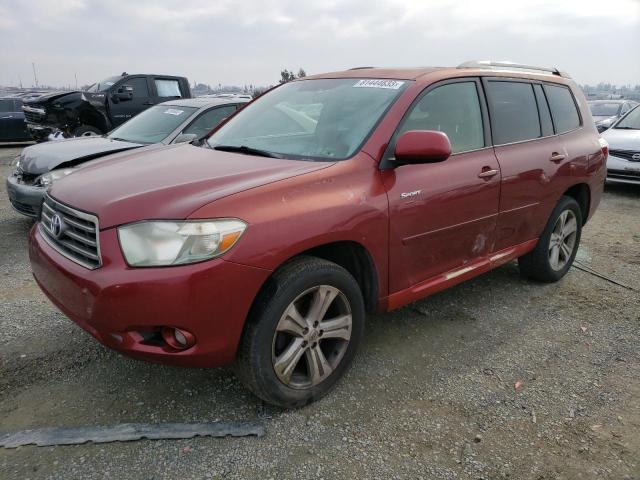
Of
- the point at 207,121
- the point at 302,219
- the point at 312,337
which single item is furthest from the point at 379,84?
the point at 207,121

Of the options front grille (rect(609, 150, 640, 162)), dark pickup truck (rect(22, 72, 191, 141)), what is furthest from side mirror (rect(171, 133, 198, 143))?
front grille (rect(609, 150, 640, 162))

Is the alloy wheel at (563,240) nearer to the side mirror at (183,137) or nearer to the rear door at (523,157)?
the rear door at (523,157)

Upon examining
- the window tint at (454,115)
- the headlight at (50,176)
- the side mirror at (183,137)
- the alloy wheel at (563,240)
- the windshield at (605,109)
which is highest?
the window tint at (454,115)

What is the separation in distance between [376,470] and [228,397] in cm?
90

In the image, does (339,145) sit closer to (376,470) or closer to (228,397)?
(228,397)

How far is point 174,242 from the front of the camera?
215 centimetres

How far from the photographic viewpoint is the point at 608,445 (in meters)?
2.41

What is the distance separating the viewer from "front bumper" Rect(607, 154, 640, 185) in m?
8.38

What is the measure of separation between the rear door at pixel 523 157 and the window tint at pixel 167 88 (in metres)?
9.09

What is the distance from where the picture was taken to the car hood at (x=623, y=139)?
8.46 metres

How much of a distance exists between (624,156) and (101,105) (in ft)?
33.3

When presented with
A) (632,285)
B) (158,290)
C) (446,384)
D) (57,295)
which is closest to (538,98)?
(632,285)

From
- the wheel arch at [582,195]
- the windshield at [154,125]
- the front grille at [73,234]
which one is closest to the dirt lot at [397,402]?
the front grille at [73,234]

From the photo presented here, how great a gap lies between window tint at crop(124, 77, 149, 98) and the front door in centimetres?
921
